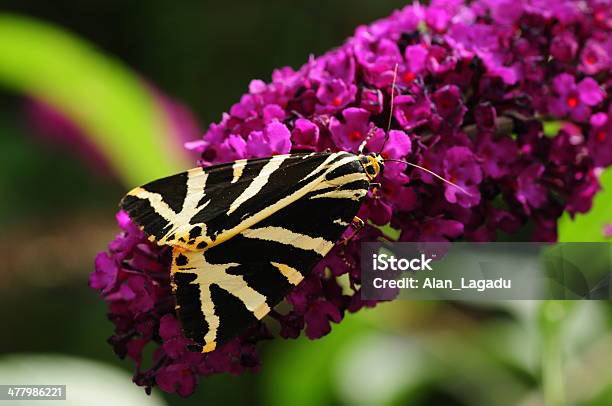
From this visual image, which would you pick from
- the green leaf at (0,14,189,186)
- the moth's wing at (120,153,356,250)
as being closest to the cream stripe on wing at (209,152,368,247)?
the moth's wing at (120,153,356,250)

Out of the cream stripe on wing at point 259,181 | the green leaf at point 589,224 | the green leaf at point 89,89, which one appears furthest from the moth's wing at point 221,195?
the green leaf at point 89,89

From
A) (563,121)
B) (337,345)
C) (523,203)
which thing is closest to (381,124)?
(523,203)

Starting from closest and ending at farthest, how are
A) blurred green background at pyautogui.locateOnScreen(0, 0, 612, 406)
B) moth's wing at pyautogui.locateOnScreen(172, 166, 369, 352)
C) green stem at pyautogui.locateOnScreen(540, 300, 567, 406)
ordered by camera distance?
moth's wing at pyautogui.locateOnScreen(172, 166, 369, 352) < green stem at pyautogui.locateOnScreen(540, 300, 567, 406) < blurred green background at pyautogui.locateOnScreen(0, 0, 612, 406)

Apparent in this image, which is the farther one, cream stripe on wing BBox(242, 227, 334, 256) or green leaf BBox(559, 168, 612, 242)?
green leaf BBox(559, 168, 612, 242)

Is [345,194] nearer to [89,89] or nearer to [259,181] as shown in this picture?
[259,181]

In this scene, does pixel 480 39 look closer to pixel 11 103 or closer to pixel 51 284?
pixel 51 284

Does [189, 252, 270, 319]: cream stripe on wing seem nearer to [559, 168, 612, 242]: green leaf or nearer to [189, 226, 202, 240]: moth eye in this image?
[189, 226, 202, 240]: moth eye

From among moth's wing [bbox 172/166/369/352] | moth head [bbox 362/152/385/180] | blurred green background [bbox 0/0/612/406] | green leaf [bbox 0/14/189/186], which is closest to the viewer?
moth's wing [bbox 172/166/369/352]

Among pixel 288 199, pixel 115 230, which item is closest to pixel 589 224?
pixel 288 199
